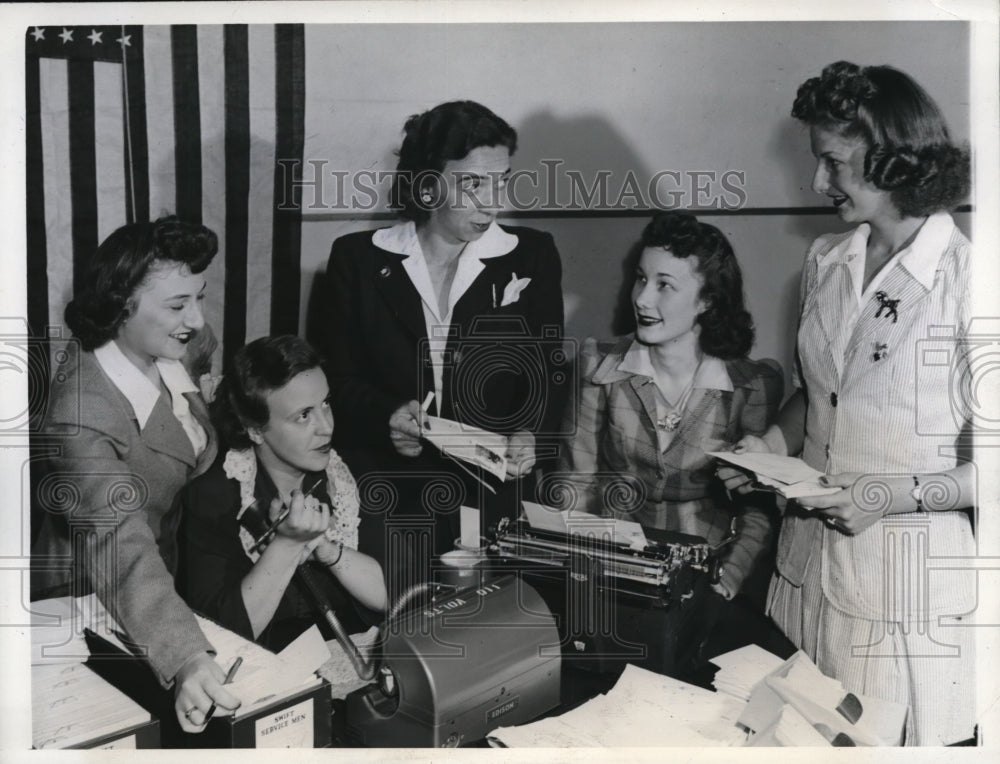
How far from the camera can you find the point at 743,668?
2.63 meters

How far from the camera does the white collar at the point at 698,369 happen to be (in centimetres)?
267

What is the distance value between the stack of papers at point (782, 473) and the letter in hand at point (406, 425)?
2.64 ft

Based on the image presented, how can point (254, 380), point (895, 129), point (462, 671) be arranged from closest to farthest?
point (462, 671), point (895, 129), point (254, 380)

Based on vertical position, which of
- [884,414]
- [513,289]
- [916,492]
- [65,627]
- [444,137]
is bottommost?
[65,627]

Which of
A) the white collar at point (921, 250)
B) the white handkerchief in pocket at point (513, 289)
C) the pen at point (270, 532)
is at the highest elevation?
the white collar at point (921, 250)

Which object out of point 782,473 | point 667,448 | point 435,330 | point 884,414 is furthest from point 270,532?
point 884,414

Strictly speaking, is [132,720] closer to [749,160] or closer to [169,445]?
[169,445]

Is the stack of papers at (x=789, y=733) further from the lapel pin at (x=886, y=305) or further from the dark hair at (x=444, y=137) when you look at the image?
the dark hair at (x=444, y=137)

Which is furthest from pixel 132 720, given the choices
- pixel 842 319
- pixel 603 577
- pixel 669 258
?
pixel 842 319

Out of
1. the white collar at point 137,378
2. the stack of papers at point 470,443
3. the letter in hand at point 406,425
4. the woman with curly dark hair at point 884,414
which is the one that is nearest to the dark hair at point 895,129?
the woman with curly dark hair at point 884,414

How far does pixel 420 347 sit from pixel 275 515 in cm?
60

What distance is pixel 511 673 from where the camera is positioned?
252cm

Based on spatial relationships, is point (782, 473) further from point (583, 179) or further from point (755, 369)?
point (583, 179)

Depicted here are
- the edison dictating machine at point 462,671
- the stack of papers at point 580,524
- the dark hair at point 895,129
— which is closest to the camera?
the edison dictating machine at point 462,671
